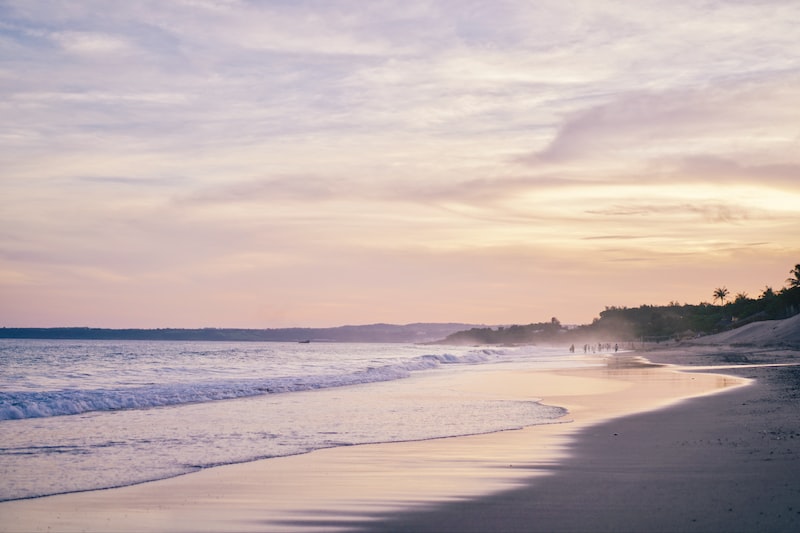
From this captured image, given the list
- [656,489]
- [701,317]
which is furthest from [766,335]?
[656,489]

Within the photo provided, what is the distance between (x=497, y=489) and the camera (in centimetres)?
933

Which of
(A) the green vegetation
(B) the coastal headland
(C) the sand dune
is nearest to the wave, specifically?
(B) the coastal headland

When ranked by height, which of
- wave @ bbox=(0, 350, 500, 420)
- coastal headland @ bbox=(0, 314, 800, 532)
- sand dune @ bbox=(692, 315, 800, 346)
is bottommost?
wave @ bbox=(0, 350, 500, 420)

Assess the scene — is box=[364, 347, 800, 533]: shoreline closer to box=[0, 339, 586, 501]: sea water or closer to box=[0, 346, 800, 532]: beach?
box=[0, 346, 800, 532]: beach

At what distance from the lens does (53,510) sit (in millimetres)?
8719

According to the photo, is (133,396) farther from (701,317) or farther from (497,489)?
(701,317)

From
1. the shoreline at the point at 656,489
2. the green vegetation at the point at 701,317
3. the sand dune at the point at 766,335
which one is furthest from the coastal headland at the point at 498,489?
the green vegetation at the point at 701,317

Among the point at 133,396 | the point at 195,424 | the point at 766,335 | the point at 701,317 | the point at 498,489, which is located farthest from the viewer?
the point at 701,317

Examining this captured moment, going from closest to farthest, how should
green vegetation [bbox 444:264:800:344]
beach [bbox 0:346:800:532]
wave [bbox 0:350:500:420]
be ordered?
beach [bbox 0:346:800:532], wave [bbox 0:350:500:420], green vegetation [bbox 444:264:800:344]

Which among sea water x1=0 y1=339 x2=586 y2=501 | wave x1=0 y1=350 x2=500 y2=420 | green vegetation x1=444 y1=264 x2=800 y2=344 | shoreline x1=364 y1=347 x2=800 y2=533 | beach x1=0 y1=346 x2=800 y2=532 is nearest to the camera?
shoreline x1=364 y1=347 x2=800 y2=533

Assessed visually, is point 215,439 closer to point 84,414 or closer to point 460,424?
point 460,424

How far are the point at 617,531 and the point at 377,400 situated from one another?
1765cm

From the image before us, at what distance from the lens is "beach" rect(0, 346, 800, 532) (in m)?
7.71

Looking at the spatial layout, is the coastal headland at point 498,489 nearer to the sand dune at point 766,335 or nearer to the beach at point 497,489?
the beach at point 497,489
